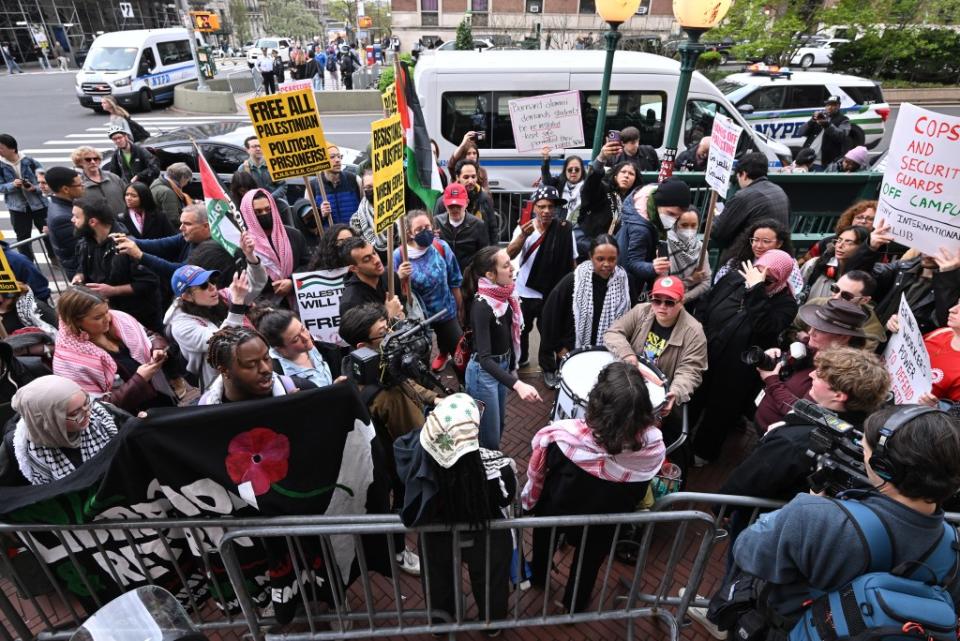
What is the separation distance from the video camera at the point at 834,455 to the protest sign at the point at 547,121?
17.6ft

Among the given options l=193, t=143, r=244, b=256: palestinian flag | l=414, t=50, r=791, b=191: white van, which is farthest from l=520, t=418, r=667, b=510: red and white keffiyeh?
l=414, t=50, r=791, b=191: white van

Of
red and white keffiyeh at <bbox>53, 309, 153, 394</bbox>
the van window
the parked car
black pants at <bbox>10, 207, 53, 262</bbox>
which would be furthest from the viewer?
the parked car

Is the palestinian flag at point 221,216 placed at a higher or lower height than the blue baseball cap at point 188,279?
higher

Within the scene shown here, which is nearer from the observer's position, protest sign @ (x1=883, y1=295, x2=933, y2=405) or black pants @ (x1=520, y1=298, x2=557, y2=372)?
protest sign @ (x1=883, y1=295, x2=933, y2=405)

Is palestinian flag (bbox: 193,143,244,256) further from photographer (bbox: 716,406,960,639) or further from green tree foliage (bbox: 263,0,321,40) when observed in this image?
green tree foliage (bbox: 263,0,321,40)

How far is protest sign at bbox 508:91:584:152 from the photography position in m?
6.86

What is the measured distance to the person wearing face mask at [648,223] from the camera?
15.3 feet

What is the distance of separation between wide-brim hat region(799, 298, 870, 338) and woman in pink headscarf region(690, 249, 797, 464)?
0.58 metres

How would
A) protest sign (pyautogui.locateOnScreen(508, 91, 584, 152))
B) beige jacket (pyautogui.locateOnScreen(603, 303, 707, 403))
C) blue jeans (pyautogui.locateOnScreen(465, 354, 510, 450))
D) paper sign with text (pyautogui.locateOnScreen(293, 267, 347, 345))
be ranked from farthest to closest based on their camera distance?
protest sign (pyautogui.locateOnScreen(508, 91, 584, 152)), paper sign with text (pyautogui.locateOnScreen(293, 267, 347, 345)), blue jeans (pyautogui.locateOnScreen(465, 354, 510, 450)), beige jacket (pyautogui.locateOnScreen(603, 303, 707, 403))

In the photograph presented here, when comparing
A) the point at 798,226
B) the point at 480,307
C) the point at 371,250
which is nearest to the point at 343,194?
the point at 371,250

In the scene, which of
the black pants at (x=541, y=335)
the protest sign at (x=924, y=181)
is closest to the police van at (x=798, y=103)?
the protest sign at (x=924, y=181)

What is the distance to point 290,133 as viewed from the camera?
176 inches

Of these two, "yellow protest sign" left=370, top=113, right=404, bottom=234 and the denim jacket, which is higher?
"yellow protest sign" left=370, top=113, right=404, bottom=234

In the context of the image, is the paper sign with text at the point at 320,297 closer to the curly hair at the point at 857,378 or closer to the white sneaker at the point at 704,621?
the white sneaker at the point at 704,621
